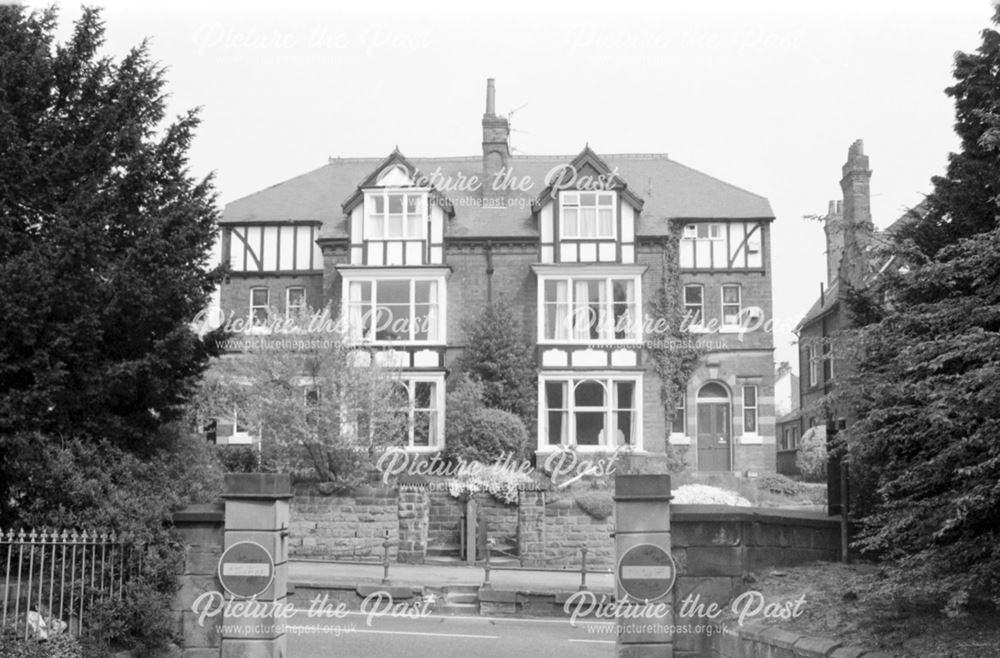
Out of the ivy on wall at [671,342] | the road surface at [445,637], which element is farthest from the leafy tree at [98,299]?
the ivy on wall at [671,342]

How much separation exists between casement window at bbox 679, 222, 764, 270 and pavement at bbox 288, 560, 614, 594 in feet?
49.2

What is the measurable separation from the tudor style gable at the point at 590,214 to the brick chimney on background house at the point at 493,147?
10.2ft

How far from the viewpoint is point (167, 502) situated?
39.3ft

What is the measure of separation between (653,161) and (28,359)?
2948cm

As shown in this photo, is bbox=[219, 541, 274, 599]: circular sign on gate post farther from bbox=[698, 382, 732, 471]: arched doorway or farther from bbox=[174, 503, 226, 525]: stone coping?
bbox=[698, 382, 732, 471]: arched doorway

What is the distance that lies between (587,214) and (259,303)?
11455 millimetres

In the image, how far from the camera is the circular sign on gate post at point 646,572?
11.9 meters

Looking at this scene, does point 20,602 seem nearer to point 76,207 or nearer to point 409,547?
point 76,207

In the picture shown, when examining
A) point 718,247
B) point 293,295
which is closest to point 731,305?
point 718,247

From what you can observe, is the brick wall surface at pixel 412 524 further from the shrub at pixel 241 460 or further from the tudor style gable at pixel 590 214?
the tudor style gable at pixel 590 214

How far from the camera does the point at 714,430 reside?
35.6 meters

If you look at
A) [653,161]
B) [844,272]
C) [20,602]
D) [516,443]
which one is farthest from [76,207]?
[653,161]

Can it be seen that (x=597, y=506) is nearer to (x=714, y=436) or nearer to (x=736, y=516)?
(x=714, y=436)

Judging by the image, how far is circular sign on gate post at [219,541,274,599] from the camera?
11.8 meters
